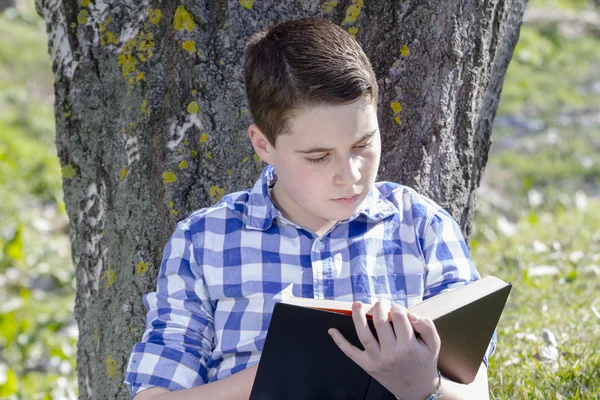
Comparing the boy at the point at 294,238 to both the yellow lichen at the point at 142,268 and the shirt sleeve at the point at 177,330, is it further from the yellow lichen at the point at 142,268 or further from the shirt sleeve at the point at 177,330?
the yellow lichen at the point at 142,268

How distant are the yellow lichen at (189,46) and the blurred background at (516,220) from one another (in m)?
1.43

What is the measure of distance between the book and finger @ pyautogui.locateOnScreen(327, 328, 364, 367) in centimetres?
1

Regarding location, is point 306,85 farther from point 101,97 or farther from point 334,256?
point 101,97

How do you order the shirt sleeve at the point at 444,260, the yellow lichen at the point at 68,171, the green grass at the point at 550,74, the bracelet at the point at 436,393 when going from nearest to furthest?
the bracelet at the point at 436,393 < the shirt sleeve at the point at 444,260 < the yellow lichen at the point at 68,171 < the green grass at the point at 550,74

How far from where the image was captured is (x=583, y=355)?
2.66m

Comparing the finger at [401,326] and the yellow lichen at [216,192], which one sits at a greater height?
the finger at [401,326]

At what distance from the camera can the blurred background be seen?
2.91 meters

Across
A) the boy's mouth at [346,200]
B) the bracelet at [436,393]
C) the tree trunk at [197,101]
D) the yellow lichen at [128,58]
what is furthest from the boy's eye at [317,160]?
the yellow lichen at [128,58]

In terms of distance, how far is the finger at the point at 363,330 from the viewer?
1582mm

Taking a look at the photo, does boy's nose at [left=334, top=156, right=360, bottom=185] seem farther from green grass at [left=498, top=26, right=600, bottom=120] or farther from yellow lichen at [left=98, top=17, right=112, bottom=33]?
green grass at [left=498, top=26, right=600, bottom=120]

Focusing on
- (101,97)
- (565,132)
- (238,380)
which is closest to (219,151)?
(101,97)

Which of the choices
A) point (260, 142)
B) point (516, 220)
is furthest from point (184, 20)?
point (516, 220)

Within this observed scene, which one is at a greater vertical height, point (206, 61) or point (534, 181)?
point (206, 61)

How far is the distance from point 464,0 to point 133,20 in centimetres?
105
